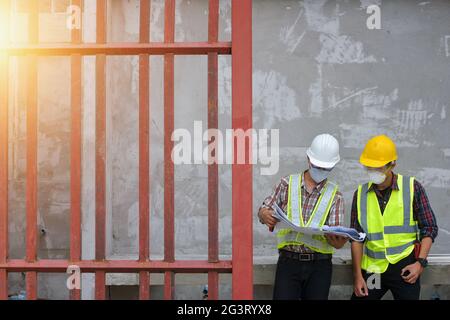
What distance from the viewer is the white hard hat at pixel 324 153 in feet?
12.9

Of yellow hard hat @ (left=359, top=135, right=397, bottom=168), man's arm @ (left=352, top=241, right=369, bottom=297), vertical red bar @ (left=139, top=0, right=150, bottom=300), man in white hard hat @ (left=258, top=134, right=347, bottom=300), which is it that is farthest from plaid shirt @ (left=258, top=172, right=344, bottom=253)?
vertical red bar @ (left=139, top=0, right=150, bottom=300)

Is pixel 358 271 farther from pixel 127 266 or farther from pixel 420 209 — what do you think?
pixel 127 266

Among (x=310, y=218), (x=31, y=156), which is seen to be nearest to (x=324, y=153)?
(x=310, y=218)

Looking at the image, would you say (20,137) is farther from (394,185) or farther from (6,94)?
(394,185)

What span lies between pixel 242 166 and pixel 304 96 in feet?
10.2

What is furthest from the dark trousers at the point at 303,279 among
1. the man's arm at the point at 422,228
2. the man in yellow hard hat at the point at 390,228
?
the man's arm at the point at 422,228

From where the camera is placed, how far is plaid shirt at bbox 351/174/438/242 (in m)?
3.79

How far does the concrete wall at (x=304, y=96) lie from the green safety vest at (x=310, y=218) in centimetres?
158

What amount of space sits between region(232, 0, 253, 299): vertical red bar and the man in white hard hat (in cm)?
126

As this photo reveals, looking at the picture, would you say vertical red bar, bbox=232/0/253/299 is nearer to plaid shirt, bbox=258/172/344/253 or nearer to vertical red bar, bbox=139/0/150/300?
vertical red bar, bbox=139/0/150/300

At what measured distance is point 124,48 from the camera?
8.95ft

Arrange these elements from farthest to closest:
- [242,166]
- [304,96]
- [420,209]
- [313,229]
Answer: [304,96]
[420,209]
[313,229]
[242,166]

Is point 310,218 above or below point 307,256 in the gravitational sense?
above

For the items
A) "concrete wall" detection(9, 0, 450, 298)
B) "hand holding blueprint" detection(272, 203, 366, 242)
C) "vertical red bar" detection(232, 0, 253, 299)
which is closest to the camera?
"vertical red bar" detection(232, 0, 253, 299)
